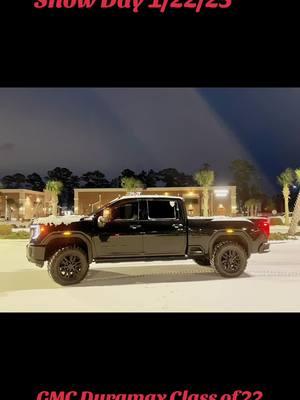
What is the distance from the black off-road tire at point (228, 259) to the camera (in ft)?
39.4

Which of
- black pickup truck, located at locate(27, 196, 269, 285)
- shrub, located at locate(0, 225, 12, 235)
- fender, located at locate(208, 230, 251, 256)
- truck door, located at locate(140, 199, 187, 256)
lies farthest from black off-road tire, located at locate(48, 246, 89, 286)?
shrub, located at locate(0, 225, 12, 235)

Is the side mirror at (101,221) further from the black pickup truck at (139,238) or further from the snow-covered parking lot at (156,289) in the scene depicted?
the snow-covered parking lot at (156,289)

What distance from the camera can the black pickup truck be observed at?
36.7 feet

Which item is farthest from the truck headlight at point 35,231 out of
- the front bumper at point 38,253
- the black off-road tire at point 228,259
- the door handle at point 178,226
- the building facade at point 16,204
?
the building facade at point 16,204

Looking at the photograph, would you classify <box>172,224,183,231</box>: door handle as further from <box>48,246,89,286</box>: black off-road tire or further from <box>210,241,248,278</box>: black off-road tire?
<box>48,246,89,286</box>: black off-road tire

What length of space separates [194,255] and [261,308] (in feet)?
12.5

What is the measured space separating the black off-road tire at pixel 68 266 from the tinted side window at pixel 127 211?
126cm

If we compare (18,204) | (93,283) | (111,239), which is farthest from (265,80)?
(18,204)

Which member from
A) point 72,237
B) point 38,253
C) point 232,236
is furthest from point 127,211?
point 232,236

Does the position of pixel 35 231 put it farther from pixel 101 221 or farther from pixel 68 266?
pixel 101 221

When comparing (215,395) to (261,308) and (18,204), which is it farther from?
(18,204)

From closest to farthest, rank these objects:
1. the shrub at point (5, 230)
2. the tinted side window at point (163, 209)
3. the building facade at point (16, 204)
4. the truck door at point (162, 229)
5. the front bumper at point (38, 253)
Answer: the front bumper at point (38, 253)
the truck door at point (162, 229)
the tinted side window at point (163, 209)
the shrub at point (5, 230)
the building facade at point (16, 204)

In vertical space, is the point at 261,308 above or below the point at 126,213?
below

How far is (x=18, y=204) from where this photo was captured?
262 feet
